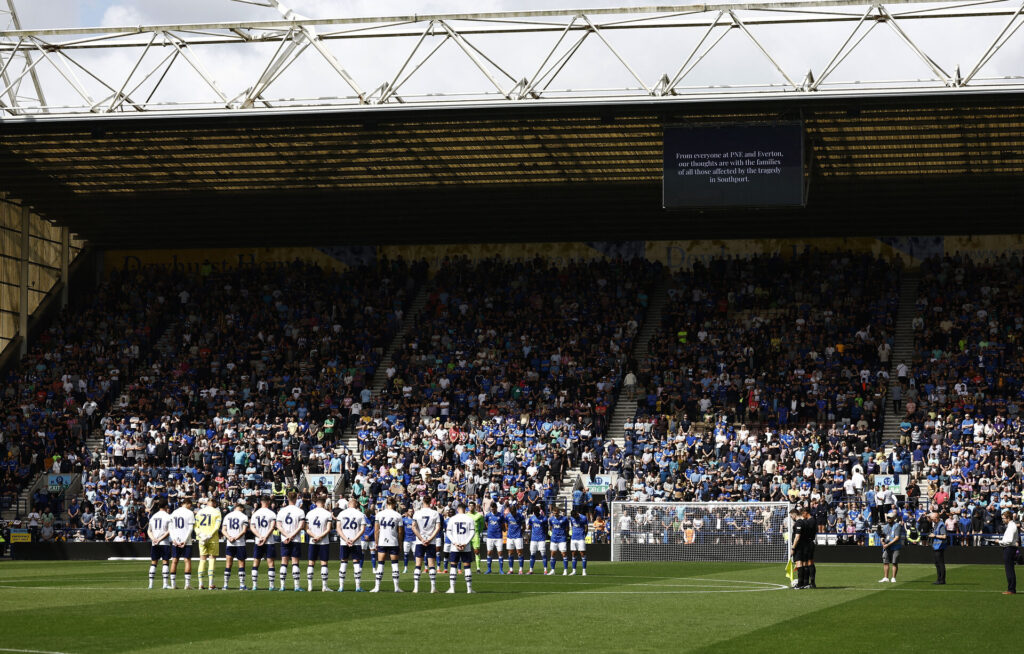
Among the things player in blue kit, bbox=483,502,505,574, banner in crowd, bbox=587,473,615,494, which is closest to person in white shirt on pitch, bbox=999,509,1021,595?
player in blue kit, bbox=483,502,505,574

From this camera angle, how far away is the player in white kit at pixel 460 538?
26.3 meters

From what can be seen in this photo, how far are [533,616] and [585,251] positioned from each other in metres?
34.9

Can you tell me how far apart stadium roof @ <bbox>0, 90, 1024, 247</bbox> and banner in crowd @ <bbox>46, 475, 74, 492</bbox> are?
10.2 metres

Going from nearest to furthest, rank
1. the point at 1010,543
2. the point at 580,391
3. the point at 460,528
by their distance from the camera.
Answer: the point at 1010,543 < the point at 460,528 < the point at 580,391

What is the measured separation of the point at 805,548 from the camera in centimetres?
2783

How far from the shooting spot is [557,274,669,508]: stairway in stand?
43938mm

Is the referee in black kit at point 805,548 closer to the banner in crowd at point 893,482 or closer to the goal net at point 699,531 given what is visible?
the goal net at point 699,531

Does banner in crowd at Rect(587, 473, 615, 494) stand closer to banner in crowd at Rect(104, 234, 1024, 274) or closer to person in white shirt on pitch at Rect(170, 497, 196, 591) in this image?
banner in crowd at Rect(104, 234, 1024, 274)

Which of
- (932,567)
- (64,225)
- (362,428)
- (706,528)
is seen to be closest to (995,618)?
(932,567)

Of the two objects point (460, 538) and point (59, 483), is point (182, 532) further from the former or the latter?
point (59, 483)

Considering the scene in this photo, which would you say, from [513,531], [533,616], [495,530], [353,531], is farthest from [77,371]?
[533,616]

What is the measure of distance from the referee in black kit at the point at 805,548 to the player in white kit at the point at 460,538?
6269 millimetres

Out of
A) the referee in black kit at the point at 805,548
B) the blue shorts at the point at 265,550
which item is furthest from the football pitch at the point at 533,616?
the blue shorts at the point at 265,550

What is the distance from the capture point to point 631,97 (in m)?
38.5
